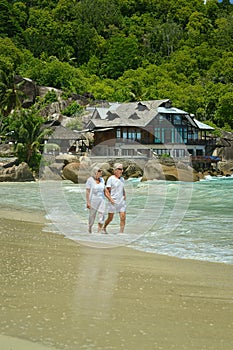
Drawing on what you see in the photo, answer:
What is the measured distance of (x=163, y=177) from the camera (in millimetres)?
36281

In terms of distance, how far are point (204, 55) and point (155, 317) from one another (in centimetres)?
9306

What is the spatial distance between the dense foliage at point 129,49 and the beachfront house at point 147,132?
10.5 metres

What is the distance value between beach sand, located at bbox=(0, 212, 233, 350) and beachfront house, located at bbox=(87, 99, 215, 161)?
135ft

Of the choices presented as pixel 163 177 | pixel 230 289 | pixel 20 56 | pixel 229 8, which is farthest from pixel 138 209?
pixel 229 8

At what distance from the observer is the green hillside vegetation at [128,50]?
67750mm

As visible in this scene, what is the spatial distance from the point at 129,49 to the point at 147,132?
142 ft

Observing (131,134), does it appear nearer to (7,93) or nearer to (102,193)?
(7,93)

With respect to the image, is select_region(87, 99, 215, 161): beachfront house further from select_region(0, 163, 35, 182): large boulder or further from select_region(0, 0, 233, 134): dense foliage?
select_region(0, 163, 35, 182): large boulder

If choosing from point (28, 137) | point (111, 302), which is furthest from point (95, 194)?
point (28, 137)

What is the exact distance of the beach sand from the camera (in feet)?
11.6

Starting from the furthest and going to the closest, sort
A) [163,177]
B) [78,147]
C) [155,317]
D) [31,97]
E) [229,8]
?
1. [229,8]
2. [31,97]
3. [78,147]
4. [163,177]
5. [155,317]

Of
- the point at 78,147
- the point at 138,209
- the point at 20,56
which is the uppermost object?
the point at 20,56

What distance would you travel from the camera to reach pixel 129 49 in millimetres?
90438

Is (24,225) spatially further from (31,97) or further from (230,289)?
(31,97)
